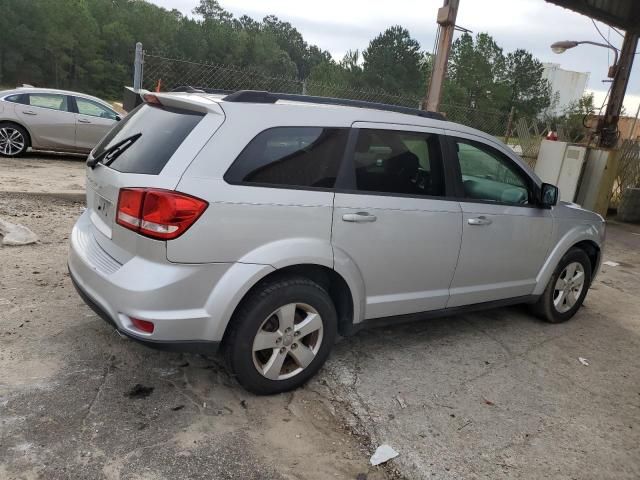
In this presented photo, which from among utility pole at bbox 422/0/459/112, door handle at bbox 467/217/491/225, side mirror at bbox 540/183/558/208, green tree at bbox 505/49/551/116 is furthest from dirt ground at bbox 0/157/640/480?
green tree at bbox 505/49/551/116

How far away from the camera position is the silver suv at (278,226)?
9.06 ft

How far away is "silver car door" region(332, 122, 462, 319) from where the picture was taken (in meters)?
3.28

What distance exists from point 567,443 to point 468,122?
11323mm

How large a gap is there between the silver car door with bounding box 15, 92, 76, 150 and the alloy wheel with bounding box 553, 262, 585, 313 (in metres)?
9.46

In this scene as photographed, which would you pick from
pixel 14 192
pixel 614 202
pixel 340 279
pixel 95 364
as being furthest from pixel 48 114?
pixel 614 202

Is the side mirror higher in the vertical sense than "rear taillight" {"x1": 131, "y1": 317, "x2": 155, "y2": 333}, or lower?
higher

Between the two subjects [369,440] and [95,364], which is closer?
[369,440]

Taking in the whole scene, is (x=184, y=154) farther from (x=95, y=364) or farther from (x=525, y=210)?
(x=525, y=210)

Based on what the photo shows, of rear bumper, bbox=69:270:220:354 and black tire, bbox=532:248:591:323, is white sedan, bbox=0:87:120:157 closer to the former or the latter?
rear bumper, bbox=69:270:220:354

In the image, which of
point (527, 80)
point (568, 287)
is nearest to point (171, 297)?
point (568, 287)

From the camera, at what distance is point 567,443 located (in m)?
3.07

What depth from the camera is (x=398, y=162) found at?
357cm

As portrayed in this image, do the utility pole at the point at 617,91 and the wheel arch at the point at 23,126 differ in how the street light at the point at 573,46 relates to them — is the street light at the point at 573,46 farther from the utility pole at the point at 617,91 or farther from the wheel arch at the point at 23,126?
the wheel arch at the point at 23,126

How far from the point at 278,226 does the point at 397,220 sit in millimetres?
874
